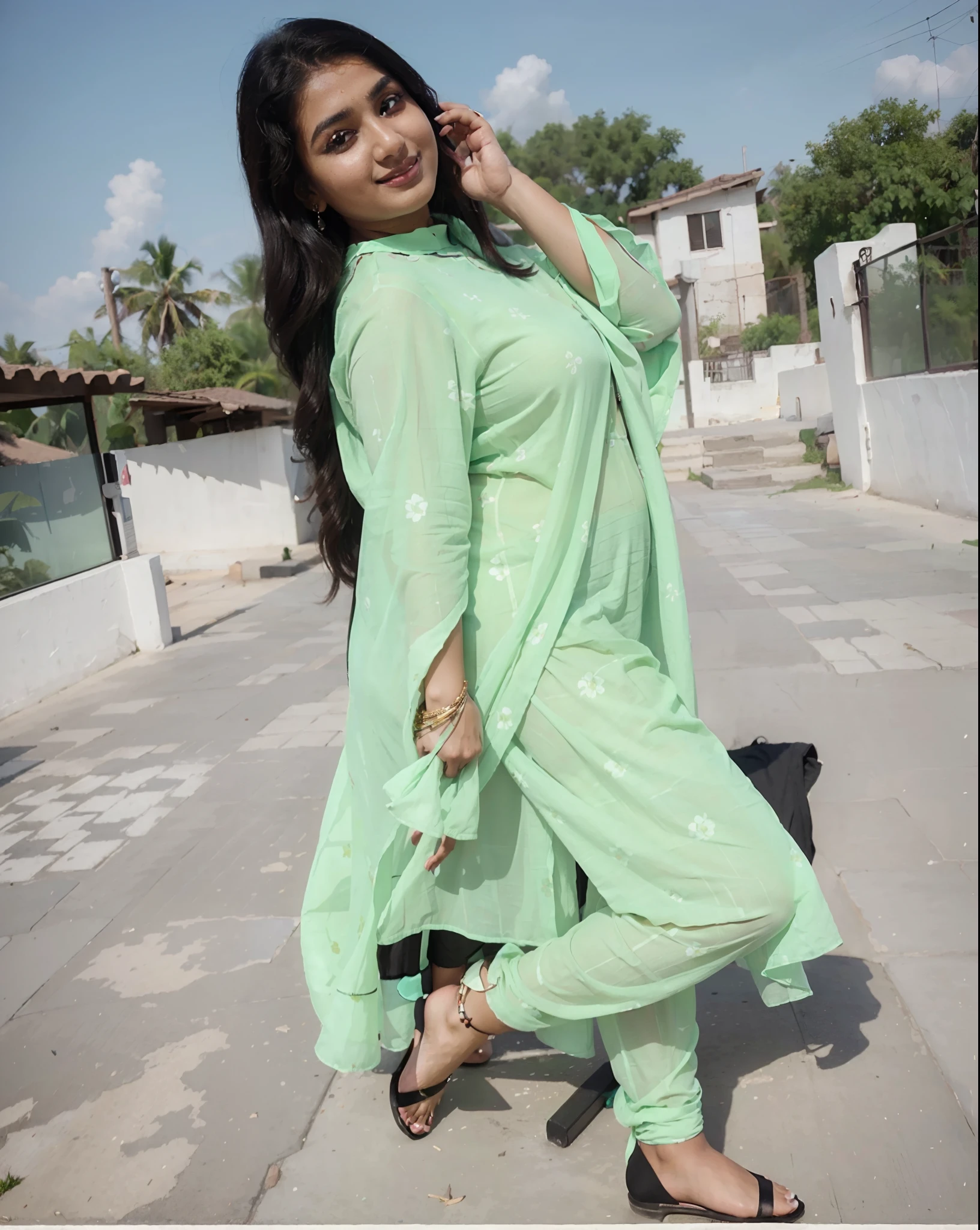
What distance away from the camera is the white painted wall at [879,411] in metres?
7.88

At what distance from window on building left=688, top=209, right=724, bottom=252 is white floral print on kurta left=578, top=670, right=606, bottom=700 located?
27534mm

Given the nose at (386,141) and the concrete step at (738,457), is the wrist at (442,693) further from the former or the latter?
the concrete step at (738,457)

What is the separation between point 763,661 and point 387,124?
3.84m

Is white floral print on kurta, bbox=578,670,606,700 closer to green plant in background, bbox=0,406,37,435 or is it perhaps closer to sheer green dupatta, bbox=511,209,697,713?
sheer green dupatta, bbox=511,209,697,713

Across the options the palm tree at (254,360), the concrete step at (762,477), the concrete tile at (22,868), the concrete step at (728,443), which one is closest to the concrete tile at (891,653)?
the concrete tile at (22,868)

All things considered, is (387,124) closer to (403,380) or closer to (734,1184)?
(403,380)

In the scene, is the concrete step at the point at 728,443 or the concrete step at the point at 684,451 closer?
the concrete step at the point at 728,443

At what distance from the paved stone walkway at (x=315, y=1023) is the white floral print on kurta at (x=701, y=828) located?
297mm

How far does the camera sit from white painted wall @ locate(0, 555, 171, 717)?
6.21 meters

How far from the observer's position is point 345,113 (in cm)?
147

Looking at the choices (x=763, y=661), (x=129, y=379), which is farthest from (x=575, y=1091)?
(x=129, y=379)

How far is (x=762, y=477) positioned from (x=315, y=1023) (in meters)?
12.1

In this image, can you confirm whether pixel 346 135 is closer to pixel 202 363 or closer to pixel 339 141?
pixel 339 141

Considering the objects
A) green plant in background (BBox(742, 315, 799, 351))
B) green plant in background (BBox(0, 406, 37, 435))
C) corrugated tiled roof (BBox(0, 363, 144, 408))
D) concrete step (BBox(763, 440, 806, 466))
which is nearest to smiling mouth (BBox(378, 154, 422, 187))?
corrugated tiled roof (BBox(0, 363, 144, 408))
